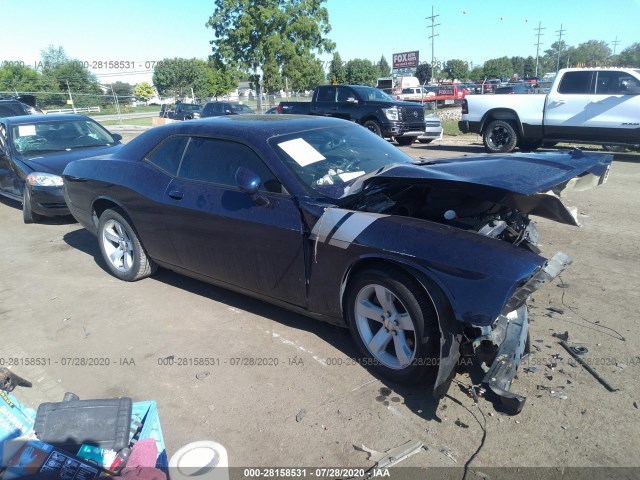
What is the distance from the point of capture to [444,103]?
129 ft

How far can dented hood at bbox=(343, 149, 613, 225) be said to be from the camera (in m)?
2.97

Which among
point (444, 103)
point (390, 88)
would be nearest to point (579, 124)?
point (444, 103)

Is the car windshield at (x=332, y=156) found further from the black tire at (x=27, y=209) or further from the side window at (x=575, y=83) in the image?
the side window at (x=575, y=83)

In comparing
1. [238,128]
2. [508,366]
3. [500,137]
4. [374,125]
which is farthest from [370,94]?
[508,366]

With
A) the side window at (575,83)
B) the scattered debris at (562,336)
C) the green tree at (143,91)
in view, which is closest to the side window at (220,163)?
the scattered debris at (562,336)

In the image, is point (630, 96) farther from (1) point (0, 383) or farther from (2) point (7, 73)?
(2) point (7, 73)

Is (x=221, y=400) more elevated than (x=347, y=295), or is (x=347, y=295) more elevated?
(x=347, y=295)

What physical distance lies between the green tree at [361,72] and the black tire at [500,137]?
61.4 metres

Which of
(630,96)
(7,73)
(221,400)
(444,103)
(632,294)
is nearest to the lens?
(221,400)

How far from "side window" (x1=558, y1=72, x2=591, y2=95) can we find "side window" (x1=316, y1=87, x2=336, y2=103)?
6605 mm

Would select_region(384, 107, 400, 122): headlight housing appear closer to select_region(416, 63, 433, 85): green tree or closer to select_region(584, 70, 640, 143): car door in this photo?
select_region(584, 70, 640, 143): car door

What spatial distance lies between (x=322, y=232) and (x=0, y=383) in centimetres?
199

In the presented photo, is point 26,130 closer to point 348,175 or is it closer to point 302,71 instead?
point 348,175

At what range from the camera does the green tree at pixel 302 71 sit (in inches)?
1316
